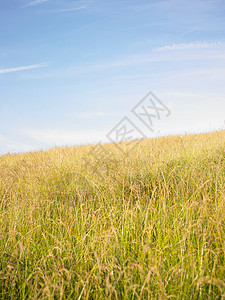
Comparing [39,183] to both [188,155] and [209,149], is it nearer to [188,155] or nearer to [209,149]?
[188,155]

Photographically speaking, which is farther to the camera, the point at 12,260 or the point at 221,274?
the point at 12,260

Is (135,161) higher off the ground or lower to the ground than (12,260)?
higher

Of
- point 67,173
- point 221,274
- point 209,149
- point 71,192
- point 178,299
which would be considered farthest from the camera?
point 209,149

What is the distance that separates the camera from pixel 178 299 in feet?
4.78

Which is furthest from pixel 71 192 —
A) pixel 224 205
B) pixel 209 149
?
pixel 209 149

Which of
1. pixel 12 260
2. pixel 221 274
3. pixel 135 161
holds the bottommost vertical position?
pixel 221 274

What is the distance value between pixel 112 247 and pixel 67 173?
2.47 meters

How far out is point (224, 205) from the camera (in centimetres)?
239

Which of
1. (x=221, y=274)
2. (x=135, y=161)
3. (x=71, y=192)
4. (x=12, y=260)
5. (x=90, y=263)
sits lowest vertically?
(x=221, y=274)

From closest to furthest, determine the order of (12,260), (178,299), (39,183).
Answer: (178,299) < (12,260) < (39,183)

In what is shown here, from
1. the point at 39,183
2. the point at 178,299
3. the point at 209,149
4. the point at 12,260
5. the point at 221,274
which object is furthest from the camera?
the point at 209,149

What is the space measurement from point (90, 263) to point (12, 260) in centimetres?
61

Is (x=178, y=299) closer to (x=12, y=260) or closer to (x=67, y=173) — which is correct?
(x=12, y=260)

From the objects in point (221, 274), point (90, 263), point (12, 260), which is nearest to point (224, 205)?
point (221, 274)
